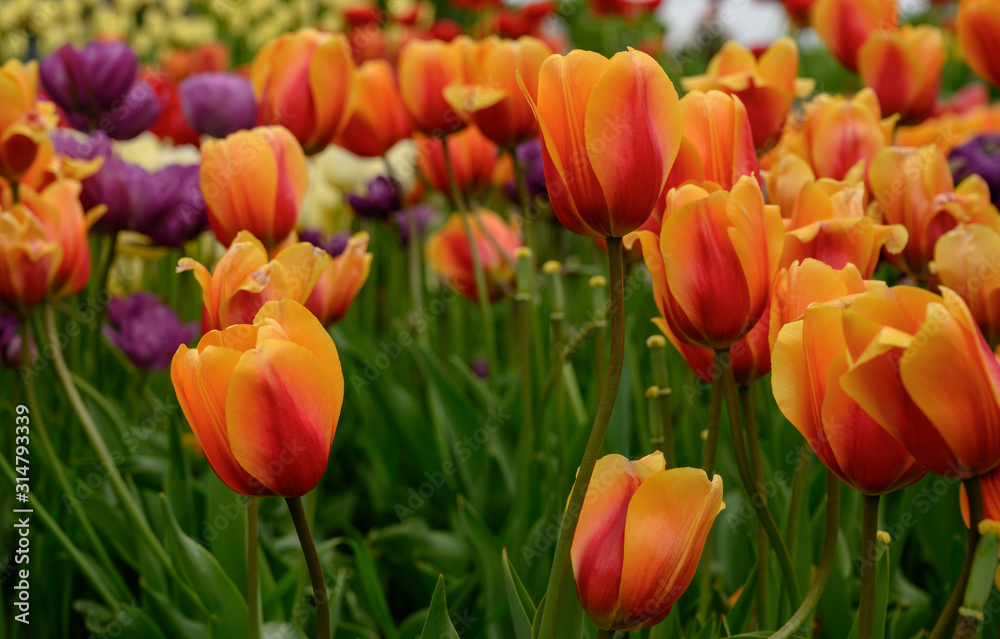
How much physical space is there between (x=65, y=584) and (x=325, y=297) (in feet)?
1.70

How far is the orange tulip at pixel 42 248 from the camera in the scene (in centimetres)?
83

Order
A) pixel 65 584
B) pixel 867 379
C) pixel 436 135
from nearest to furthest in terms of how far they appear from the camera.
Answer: pixel 867 379 < pixel 65 584 < pixel 436 135

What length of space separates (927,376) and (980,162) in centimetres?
101

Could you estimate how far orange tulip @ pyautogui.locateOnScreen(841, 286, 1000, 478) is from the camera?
41cm

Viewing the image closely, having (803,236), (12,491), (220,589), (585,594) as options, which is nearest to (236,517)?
(220,589)

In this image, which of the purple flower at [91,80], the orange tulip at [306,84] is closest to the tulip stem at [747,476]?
the orange tulip at [306,84]

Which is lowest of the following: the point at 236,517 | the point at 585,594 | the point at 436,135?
the point at 236,517

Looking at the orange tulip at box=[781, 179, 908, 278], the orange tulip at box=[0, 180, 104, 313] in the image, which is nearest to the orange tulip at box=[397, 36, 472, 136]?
the orange tulip at box=[0, 180, 104, 313]

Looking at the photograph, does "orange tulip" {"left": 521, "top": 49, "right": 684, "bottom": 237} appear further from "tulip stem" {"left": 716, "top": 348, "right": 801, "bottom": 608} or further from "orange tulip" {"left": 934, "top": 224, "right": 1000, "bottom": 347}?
"orange tulip" {"left": 934, "top": 224, "right": 1000, "bottom": 347}

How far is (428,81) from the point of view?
1.23 metres

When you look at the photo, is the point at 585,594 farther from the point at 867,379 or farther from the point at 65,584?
the point at 65,584

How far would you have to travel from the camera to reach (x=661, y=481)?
490 millimetres

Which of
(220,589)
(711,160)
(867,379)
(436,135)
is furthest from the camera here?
(436,135)

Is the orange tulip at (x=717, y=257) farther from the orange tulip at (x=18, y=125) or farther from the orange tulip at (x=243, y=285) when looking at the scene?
the orange tulip at (x=18, y=125)
